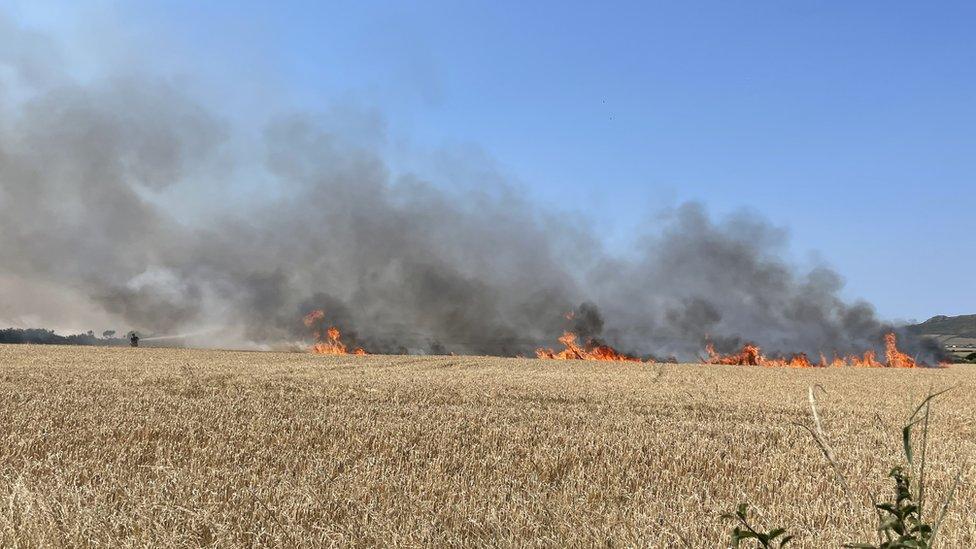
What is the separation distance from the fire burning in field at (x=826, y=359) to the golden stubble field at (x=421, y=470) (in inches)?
1886

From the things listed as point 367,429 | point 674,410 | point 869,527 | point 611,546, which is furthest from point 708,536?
point 674,410

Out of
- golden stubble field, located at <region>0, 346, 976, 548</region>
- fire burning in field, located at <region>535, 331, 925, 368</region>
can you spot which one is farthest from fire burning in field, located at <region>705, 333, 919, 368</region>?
golden stubble field, located at <region>0, 346, 976, 548</region>

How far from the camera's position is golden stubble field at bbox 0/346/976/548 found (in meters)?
5.38

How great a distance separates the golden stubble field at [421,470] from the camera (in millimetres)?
5383

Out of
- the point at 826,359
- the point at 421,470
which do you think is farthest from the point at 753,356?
the point at 421,470

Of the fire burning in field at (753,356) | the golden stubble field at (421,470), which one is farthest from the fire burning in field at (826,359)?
the golden stubble field at (421,470)

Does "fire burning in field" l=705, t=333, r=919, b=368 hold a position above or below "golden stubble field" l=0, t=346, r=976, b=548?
above

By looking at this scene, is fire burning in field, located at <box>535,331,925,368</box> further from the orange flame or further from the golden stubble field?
the golden stubble field

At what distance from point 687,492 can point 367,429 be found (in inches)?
211

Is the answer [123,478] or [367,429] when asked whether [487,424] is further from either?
[123,478]

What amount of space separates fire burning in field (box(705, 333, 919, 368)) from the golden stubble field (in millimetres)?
47909

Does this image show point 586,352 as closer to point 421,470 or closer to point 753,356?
point 753,356

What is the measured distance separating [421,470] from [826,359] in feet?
212

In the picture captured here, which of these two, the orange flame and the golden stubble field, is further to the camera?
the orange flame
